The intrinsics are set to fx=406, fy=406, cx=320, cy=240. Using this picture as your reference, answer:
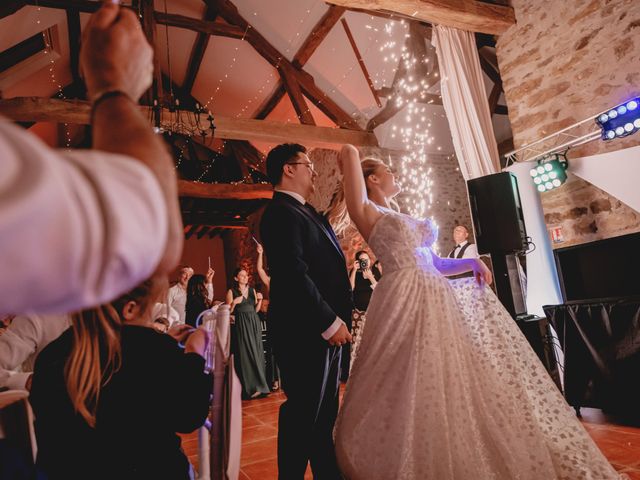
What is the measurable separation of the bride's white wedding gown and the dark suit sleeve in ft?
0.93

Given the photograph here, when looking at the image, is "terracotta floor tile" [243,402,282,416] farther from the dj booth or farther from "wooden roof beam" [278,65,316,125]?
"wooden roof beam" [278,65,316,125]

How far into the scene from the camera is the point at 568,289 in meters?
3.53

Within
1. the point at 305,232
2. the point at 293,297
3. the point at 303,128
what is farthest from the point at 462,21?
the point at 293,297

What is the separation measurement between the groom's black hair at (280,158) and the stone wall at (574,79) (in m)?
3.12

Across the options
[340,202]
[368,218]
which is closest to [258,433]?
[340,202]

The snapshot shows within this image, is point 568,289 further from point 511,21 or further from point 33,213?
point 33,213

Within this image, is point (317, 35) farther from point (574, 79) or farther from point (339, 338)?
point (339, 338)

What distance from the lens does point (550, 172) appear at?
12.9 feet

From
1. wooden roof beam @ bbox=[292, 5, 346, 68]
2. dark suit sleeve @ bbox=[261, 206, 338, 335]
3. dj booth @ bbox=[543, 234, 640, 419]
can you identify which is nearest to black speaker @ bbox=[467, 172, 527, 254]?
dj booth @ bbox=[543, 234, 640, 419]

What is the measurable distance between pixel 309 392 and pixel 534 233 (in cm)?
322

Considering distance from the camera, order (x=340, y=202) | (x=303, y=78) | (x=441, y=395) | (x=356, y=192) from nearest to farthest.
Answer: (x=441, y=395), (x=356, y=192), (x=340, y=202), (x=303, y=78)

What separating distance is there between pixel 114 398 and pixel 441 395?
44.3 inches

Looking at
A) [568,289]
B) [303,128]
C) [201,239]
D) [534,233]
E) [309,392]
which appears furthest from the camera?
[201,239]

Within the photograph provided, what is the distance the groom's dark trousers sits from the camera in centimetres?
161
